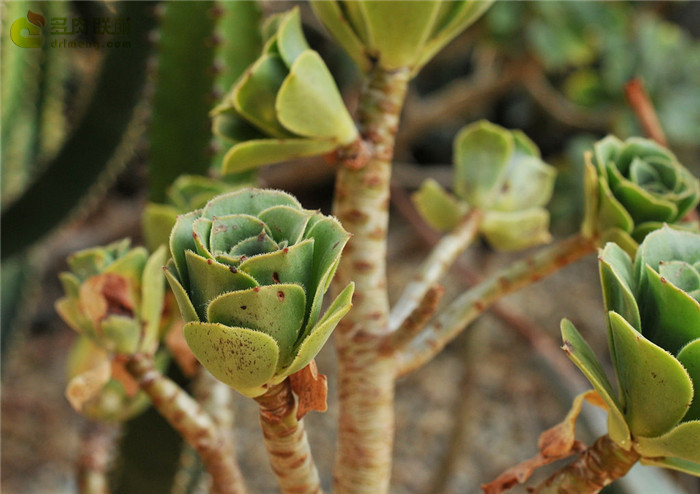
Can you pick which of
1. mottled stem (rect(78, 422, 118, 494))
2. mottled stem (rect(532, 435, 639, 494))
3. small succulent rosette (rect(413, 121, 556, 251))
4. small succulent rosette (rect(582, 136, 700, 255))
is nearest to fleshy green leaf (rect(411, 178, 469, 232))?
small succulent rosette (rect(413, 121, 556, 251))

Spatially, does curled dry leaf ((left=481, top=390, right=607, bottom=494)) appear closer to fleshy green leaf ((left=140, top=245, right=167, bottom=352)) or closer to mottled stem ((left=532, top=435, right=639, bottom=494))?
mottled stem ((left=532, top=435, right=639, bottom=494))

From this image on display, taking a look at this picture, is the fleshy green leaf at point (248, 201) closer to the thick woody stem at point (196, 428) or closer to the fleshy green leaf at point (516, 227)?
the thick woody stem at point (196, 428)

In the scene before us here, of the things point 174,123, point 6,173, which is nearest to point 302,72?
point 174,123

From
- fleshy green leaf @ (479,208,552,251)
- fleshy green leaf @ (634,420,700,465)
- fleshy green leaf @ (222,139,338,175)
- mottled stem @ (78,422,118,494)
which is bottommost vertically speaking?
mottled stem @ (78,422,118,494)

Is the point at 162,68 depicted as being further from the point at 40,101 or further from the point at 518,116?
the point at 518,116

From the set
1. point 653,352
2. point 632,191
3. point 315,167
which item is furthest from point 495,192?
point 315,167

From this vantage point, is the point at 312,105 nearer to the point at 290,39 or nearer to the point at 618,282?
the point at 290,39
